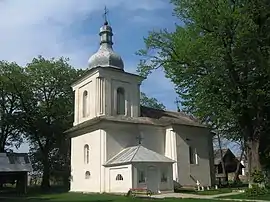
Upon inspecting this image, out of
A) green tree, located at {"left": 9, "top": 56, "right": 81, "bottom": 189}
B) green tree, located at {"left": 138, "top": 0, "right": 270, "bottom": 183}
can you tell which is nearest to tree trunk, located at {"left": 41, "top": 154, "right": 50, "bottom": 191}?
green tree, located at {"left": 9, "top": 56, "right": 81, "bottom": 189}

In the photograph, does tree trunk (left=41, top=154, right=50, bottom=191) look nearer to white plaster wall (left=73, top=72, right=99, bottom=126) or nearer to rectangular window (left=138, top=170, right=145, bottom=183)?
white plaster wall (left=73, top=72, right=99, bottom=126)

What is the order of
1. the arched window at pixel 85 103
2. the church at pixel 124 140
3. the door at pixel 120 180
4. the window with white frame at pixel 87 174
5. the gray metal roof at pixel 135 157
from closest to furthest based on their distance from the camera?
the door at pixel 120 180 → the gray metal roof at pixel 135 157 → the church at pixel 124 140 → the window with white frame at pixel 87 174 → the arched window at pixel 85 103

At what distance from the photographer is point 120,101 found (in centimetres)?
3403

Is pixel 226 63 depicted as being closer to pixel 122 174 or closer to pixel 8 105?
pixel 122 174

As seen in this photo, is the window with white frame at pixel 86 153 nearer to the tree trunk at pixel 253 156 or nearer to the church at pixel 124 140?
the church at pixel 124 140

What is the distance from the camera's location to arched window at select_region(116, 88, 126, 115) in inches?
1326

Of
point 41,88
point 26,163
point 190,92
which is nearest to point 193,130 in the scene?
point 190,92

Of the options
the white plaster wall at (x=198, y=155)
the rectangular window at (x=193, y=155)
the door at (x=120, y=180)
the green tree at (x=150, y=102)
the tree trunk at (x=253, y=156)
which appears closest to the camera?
the tree trunk at (x=253, y=156)

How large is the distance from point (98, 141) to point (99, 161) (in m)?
1.66

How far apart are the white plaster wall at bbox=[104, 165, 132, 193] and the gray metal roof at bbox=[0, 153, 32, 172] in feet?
34.1

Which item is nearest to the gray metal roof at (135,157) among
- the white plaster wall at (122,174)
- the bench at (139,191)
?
the white plaster wall at (122,174)

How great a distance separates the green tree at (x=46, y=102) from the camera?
143 ft

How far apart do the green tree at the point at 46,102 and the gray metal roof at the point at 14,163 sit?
7.57 meters

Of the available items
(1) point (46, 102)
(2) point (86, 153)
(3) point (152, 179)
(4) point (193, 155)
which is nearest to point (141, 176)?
(3) point (152, 179)
